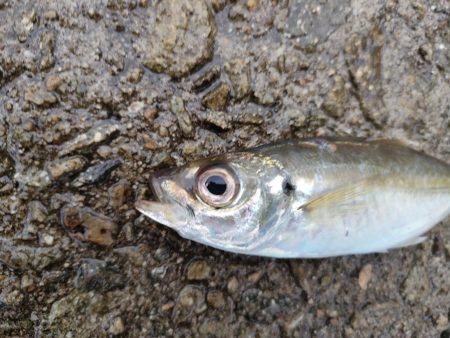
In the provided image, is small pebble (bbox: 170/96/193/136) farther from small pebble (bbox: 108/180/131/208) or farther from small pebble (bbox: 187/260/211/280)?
small pebble (bbox: 187/260/211/280)

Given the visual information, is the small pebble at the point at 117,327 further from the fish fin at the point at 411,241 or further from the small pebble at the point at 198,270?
the fish fin at the point at 411,241

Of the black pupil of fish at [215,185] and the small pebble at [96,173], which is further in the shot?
the small pebble at [96,173]

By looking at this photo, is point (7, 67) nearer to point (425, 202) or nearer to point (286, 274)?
point (286, 274)

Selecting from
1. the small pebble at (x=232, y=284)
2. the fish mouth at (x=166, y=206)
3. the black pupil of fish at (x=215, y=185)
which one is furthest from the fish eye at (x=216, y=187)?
the small pebble at (x=232, y=284)

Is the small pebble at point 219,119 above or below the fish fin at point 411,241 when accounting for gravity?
above

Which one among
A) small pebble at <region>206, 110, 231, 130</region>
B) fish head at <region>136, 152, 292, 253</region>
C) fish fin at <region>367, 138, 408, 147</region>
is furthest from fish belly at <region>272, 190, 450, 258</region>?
small pebble at <region>206, 110, 231, 130</region>

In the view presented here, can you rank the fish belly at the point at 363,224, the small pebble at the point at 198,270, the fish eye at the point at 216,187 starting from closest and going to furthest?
the fish eye at the point at 216,187 → the fish belly at the point at 363,224 → the small pebble at the point at 198,270

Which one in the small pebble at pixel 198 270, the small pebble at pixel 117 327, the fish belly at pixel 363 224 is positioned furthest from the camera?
the small pebble at pixel 198 270
